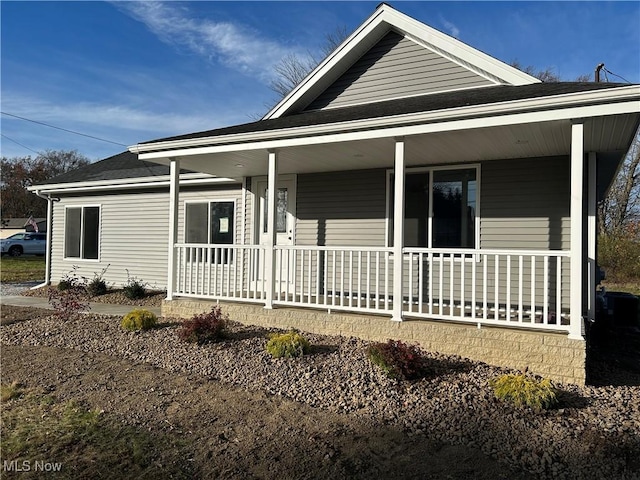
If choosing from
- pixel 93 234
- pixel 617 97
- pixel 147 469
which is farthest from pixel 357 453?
pixel 93 234

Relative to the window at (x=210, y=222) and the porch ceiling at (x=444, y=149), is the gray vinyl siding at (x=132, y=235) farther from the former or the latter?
the porch ceiling at (x=444, y=149)

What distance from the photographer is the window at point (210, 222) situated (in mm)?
10508

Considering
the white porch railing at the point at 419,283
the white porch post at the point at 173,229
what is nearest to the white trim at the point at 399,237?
the white porch railing at the point at 419,283

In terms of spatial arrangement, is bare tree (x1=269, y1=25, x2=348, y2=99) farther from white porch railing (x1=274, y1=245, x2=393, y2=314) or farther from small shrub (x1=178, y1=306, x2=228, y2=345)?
small shrub (x1=178, y1=306, x2=228, y2=345)

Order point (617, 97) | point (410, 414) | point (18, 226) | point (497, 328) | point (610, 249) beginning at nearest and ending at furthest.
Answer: point (410, 414)
point (617, 97)
point (497, 328)
point (610, 249)
point (18, 226)

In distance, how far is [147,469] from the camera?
3166 mm

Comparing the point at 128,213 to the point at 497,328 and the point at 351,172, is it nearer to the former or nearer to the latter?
the point at 351,172

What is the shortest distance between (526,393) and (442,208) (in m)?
4.03

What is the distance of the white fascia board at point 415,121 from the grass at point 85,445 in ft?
13.7

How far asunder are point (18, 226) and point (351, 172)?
1820 inches

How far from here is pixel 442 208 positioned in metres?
7.57

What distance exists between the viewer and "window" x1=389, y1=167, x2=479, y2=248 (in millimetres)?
7438

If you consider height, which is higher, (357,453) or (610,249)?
(610,249)

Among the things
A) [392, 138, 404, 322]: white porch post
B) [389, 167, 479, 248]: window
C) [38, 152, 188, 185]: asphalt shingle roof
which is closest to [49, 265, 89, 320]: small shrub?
[38, 152, 188, 185]: asphalt shingle roof
